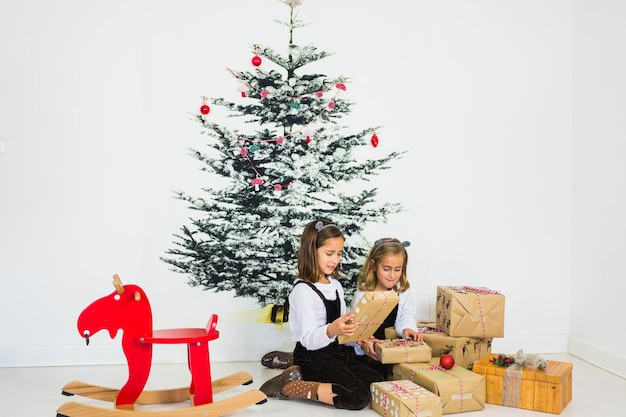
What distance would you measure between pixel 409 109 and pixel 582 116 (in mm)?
979

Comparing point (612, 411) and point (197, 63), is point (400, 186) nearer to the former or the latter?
point (197, 63)

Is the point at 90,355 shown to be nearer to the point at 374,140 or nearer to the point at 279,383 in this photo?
the point at 279,383

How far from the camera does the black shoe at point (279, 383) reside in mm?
2637

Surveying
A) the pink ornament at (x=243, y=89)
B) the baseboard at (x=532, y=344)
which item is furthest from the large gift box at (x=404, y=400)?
the pink ornament at (x=243, y=89)

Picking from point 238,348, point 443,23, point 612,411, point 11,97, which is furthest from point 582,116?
point 11,97

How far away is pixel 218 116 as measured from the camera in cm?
335

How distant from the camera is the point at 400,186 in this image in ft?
11.5

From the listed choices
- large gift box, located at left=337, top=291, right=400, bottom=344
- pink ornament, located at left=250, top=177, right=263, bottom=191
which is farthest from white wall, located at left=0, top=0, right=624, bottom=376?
large gift box, located at left=337, top=291, right=400, bottom=344

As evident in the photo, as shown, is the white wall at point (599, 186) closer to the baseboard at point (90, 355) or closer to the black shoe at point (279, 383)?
the black shoe at point (279, 383)

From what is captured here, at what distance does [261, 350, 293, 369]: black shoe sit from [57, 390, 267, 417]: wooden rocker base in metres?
0.66

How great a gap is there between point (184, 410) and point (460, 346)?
1265 mm

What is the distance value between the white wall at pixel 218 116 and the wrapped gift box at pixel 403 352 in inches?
31.2

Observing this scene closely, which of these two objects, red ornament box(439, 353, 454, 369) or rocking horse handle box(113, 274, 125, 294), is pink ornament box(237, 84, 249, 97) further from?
red ornament box(439, 353, 454, 369)

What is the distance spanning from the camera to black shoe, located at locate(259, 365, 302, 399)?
2.64m
